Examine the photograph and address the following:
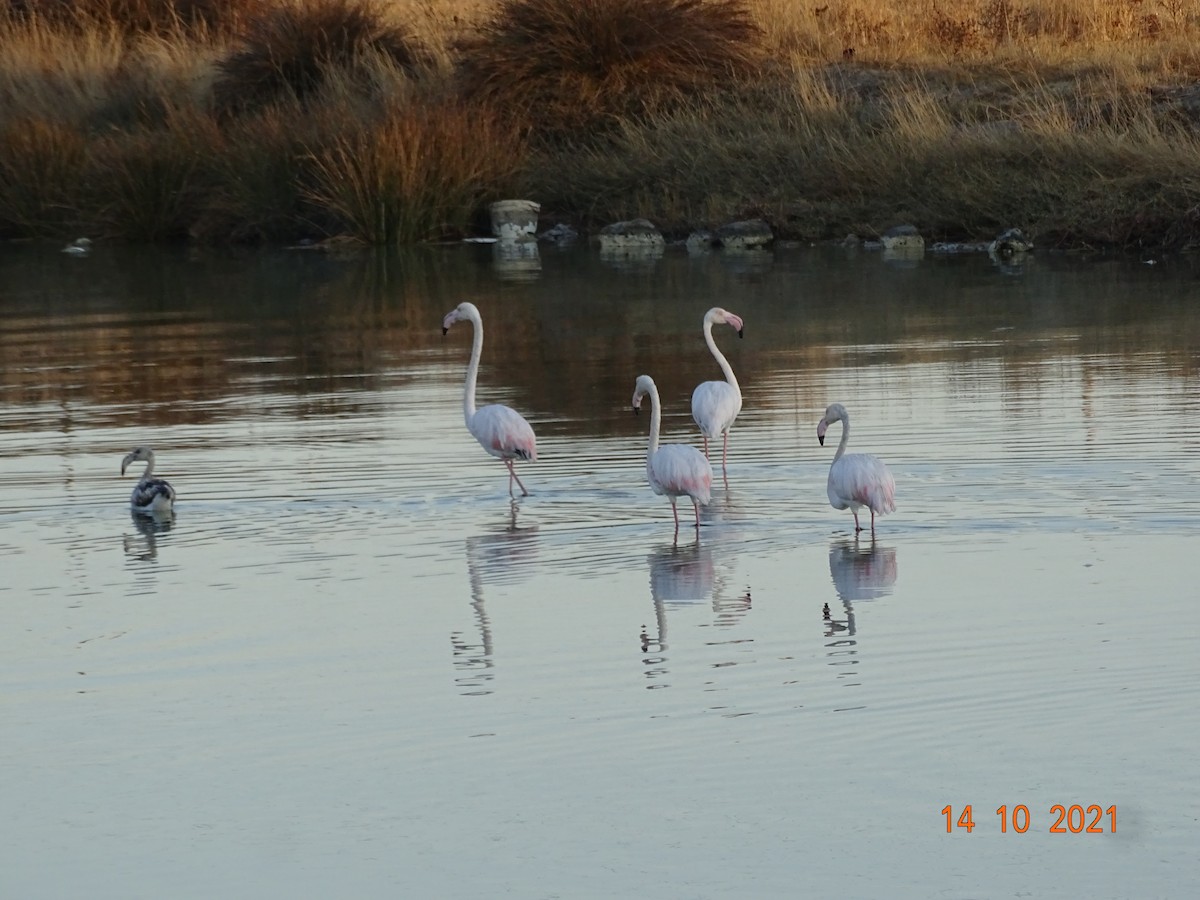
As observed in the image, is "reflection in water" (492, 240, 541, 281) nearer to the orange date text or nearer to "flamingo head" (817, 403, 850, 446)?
"flamingo head" (817, 403, 850, 446)

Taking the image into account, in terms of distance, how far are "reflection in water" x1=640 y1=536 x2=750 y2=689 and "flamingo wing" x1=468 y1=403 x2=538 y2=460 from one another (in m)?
1.33

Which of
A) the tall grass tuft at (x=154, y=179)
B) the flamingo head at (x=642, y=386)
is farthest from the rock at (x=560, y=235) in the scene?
the flamingo head at (x=642, y=386)

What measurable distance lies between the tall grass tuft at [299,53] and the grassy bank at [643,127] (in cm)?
4

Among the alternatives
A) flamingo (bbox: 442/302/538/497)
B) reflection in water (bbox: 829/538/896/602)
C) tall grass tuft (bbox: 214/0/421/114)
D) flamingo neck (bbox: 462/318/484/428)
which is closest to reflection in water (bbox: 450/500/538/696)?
flamingo (bbox: 442/302/538/497)

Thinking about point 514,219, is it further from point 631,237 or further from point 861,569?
point 861,569

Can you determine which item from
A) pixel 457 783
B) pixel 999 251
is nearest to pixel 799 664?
pixel 457 783

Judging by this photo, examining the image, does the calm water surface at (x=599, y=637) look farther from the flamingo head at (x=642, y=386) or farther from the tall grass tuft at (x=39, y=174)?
the tall grass tuft at (x=39, y=174)

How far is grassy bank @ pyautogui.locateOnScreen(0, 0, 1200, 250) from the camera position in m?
21.1

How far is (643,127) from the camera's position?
23.7 metres

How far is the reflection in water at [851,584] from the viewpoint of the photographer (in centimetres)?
629

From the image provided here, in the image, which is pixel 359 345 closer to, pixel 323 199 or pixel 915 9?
pixel 323 199

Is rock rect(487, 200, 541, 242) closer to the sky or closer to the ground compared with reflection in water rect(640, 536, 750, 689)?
closer to the sky

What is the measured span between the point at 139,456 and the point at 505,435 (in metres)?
1.66

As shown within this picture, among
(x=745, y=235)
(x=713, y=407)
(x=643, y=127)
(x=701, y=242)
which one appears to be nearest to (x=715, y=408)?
(x=713, y=407)
